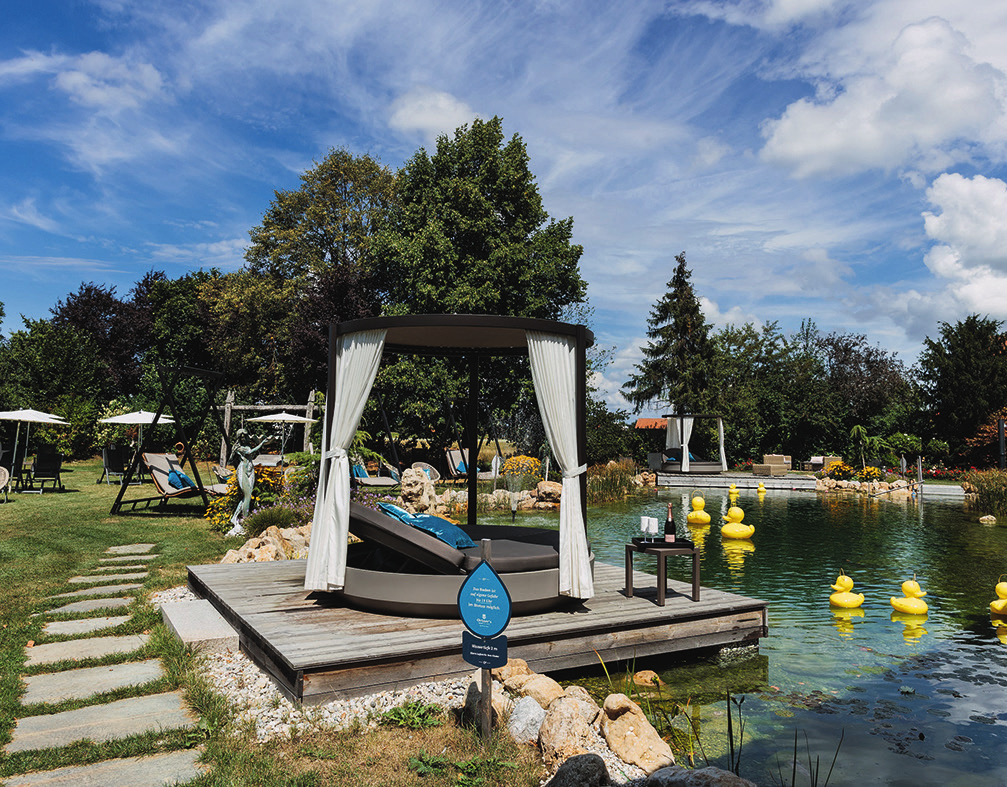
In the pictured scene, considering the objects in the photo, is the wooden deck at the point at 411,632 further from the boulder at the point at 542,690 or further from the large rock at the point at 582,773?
the large rock at the point at 582,773

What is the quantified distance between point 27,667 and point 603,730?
4141mm

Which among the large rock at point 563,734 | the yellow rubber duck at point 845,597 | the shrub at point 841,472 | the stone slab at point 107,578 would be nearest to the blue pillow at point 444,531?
the large rock at point 563,734

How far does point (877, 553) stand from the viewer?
11.3m

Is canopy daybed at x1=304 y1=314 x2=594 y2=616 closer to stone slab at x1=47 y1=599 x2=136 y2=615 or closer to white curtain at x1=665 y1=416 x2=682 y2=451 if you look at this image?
stone slab at x1=47 y1=599 x2=136 y2=615

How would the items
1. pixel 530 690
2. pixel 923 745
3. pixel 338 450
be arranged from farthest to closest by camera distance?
pixel 338 450 → pixel 923 745 → pixel 530 690

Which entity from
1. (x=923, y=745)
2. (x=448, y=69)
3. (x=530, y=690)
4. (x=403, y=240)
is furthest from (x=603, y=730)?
(x=403, y=240)

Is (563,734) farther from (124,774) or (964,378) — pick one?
(964,378)

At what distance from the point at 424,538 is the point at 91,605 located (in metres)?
3.87

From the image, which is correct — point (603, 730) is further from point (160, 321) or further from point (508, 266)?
point (160, 321)

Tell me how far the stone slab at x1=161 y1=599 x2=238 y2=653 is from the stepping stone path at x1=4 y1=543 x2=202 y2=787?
269 mm

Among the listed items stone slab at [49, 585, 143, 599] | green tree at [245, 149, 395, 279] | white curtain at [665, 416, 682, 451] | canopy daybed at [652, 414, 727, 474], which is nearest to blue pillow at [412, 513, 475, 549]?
stone slab at [49, 585, 143, 599]

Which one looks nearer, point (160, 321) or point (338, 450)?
point (338, 450)

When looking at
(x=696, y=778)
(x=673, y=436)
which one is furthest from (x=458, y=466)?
(x=696, y=778)

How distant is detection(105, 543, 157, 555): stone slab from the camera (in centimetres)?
946
